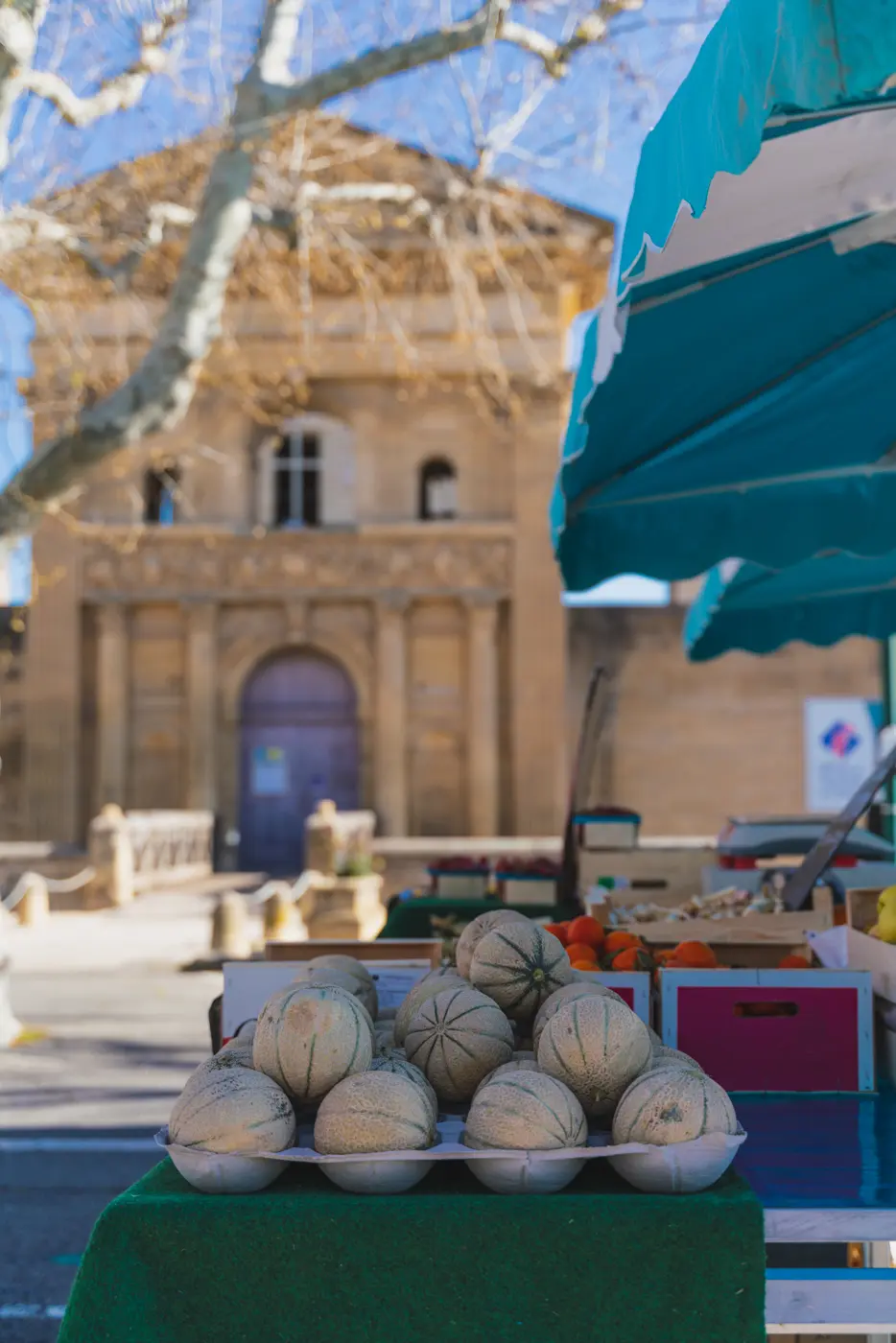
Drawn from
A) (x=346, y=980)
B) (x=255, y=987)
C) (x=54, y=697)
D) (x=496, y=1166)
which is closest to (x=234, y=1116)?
(x=496, y=1166)

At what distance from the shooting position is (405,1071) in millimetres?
2727

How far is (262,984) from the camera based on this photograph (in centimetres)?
397

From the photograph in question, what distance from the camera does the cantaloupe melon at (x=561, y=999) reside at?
292 centimetres

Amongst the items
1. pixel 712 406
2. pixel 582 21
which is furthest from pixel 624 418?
pixel 582 21

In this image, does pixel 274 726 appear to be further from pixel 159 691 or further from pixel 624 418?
pixel 624 418

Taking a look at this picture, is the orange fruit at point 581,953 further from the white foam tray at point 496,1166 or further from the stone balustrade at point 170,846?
the stone balustrade at point 170,846

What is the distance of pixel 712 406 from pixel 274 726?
70.6ft

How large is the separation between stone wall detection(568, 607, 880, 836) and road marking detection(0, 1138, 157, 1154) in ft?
61.8

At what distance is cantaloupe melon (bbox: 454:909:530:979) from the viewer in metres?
3.49

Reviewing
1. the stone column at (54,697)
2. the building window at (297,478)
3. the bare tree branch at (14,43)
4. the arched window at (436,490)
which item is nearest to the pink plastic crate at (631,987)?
the bare tree branch at (14,43)

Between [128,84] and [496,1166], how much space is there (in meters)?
10.3

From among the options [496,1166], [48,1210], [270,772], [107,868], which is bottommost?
[48,1210]

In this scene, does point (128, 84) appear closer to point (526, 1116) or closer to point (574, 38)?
point (574, 38)

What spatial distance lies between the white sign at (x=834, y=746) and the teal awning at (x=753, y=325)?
65.6 ft
